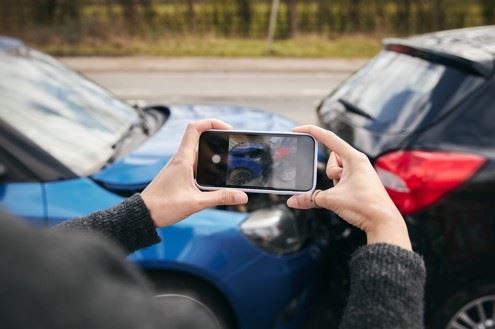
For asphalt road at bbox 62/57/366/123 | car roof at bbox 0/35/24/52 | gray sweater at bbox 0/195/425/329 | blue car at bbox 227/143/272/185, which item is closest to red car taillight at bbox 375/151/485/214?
blue car at bbox 227/143/272/185

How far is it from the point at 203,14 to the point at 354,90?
62.6 ft

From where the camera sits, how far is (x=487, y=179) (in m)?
2.42

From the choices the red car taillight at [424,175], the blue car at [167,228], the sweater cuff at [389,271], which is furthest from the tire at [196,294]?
the sweater cuff at [389,271]

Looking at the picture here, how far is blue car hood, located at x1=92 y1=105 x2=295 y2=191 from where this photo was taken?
2.55 m

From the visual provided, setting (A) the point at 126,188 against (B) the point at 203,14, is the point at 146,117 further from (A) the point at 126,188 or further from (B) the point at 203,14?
(B) the point at 203,14

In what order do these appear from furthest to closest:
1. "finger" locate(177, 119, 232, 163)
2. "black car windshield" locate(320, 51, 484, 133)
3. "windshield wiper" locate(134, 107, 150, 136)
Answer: "windshield wiper" locate(134, 107, 150, 136) < "black car windshield" locate(320, 51, 484, 133) < "finger" locate(177, 119, 232, 163)

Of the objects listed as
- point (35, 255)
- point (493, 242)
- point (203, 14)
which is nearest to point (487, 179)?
point (493, 242)

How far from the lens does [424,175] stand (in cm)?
241

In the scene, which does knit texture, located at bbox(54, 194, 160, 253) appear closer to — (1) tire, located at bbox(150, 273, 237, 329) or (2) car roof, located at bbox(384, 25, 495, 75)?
(1) tire, located at bbox(150, 273, 237, 329)

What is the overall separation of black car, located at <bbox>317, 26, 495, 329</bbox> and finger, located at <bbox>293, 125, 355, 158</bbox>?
102 cm

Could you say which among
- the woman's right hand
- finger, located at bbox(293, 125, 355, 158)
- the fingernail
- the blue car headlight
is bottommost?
the blue car headlight

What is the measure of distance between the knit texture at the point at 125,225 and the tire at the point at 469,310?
1676 millimetres

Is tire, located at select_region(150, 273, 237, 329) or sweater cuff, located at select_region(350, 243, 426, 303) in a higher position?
sweater cuff, located at select_region(350, 243, 426, 303)

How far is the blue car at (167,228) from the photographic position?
2377 millimetres
